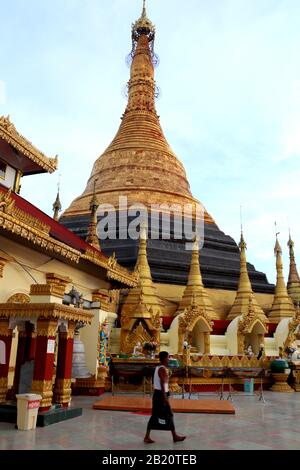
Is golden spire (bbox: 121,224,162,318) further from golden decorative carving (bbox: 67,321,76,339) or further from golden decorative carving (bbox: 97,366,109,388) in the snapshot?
golden decorative carving (bbox: 67,321,76,339)

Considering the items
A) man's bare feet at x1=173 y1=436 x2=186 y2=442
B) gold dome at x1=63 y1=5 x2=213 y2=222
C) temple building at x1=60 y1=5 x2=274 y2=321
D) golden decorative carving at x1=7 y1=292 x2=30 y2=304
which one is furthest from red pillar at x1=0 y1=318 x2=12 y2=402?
gold dome at x1=63 y1=5 x2=213 y2=222

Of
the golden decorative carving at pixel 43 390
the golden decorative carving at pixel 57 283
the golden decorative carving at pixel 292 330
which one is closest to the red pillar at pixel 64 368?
the golden decorative carving at pixel 57 283

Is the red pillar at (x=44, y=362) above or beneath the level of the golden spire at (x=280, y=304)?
beneath

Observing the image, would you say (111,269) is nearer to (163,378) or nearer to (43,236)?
(43,236)

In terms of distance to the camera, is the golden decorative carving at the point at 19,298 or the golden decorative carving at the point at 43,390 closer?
the golden decorative carving at the point at 43,390

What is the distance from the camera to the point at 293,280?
28.5m

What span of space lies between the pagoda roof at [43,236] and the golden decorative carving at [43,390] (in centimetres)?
295

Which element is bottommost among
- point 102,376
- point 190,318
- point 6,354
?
point 102,376

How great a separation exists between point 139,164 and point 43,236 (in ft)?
66.7

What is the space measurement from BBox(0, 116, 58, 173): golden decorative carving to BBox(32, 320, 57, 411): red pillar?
19.9ft

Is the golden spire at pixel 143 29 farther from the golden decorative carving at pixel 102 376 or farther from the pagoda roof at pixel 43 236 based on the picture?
the golden decorative carving at pixel 102 376

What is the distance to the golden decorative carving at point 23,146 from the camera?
38.7 ft

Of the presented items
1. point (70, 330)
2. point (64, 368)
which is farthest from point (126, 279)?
point (64, 368)
